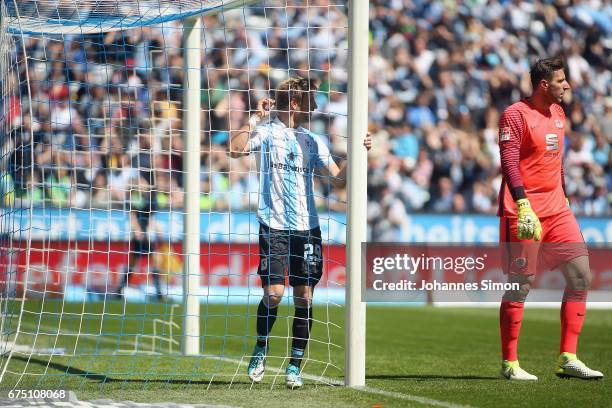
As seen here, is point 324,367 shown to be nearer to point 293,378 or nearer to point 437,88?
point 293,378

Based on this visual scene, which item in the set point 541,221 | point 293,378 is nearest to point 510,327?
point 541,221

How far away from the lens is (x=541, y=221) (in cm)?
752

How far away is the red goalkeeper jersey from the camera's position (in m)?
7.52

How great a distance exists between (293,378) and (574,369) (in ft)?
6.35

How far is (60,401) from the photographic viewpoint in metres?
6.30

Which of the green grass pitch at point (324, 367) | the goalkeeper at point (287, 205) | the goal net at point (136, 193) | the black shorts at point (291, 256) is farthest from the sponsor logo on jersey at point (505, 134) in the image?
the green grass pitch at point (324, 367)

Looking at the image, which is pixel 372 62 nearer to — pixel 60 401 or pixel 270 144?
pixel 270 144

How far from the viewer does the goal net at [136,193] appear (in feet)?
25.3

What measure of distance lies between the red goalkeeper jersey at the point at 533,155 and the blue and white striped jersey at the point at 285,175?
131cm

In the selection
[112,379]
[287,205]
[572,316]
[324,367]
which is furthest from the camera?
[324,367]

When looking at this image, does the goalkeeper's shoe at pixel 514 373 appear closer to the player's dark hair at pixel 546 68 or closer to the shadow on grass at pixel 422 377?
the shadow on grass at pixel 422 377

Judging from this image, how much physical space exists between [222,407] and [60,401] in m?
0.97

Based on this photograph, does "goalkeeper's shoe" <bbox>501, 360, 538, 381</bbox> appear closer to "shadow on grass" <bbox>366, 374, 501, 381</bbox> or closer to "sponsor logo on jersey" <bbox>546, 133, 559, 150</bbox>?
"shadow on grass" <bbox>366, 374, 501, 381</bbox>

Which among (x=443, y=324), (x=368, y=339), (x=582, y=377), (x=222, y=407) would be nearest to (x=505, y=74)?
(x=443, y=324)
